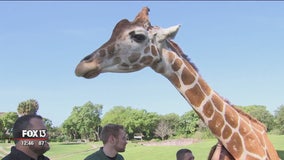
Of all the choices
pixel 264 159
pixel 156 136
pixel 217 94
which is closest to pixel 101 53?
pixel 217 94

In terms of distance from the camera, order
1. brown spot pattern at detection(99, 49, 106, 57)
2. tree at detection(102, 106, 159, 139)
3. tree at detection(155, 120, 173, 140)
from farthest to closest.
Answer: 1. tree at detection(102, 106, 159, 139)
2. tree at detection(155, 120, 173, 140)
3. brown spot pattern at detection(99, 49, 106, 57)

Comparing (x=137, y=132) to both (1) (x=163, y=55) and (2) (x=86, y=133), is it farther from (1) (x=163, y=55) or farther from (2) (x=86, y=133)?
(1) (x=163, y=55)

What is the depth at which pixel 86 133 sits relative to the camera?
305 ft

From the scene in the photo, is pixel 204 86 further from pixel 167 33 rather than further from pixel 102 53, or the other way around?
pixel 102 53

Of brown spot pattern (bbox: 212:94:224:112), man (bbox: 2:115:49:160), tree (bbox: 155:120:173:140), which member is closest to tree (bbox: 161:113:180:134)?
tree (bbox: 155:120:173:140)

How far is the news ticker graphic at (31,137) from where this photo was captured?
297cm

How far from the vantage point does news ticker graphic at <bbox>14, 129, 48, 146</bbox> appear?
2971mm

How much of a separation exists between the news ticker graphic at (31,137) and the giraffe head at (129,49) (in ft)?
3.00

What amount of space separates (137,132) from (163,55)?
303 feet

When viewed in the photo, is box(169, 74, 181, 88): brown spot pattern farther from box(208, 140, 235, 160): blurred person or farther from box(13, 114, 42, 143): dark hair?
box(13, 114, 42, 143): dark hair

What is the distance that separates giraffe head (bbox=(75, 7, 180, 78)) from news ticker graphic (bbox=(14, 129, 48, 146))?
36.0 inches

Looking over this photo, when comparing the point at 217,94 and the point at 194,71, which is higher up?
the point at 194,71

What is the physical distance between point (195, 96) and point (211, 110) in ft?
0.78

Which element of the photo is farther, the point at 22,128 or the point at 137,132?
the point at 137,132
